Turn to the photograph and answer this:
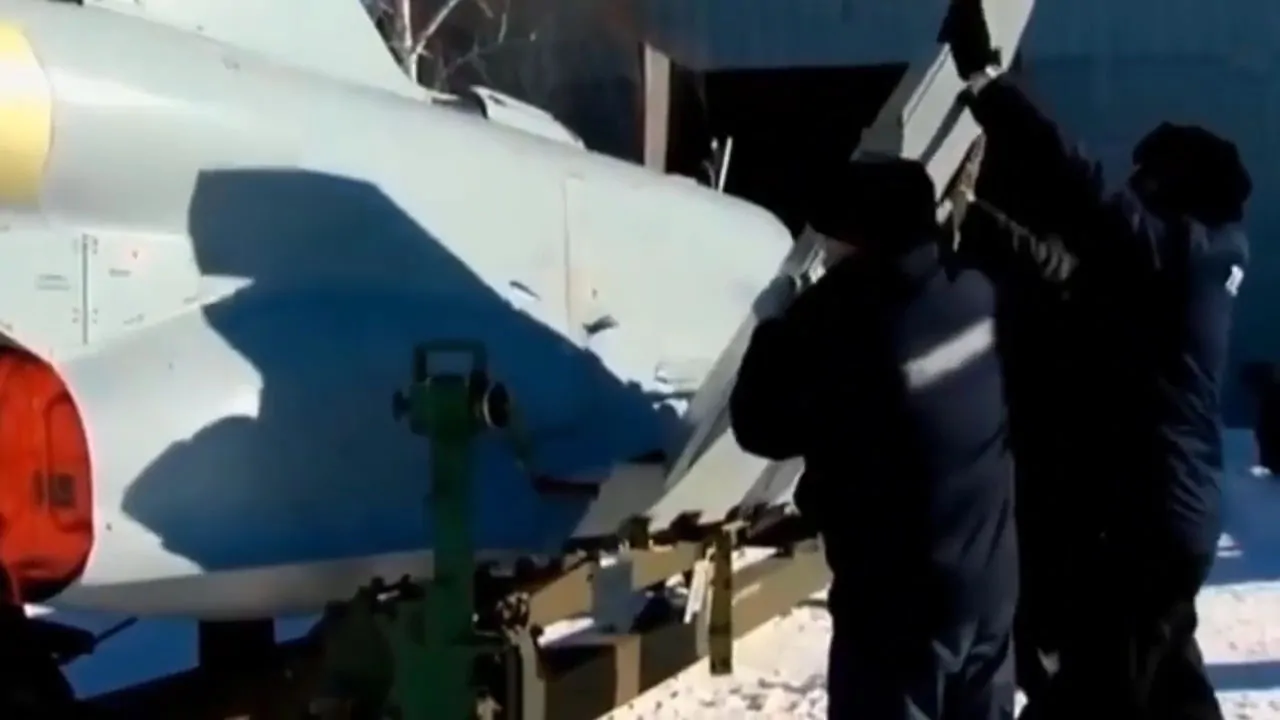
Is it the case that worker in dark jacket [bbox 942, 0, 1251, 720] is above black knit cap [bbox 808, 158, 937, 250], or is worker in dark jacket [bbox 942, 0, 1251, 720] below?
below

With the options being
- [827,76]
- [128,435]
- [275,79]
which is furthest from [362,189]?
[827,76]

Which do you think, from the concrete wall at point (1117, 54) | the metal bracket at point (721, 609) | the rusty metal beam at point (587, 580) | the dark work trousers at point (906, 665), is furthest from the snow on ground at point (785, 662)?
the concrete wall at point (1117, 54)

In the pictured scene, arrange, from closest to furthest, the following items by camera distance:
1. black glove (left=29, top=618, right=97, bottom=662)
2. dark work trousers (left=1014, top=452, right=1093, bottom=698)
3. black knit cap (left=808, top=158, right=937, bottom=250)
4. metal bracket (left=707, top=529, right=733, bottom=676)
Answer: black glove (left=29, top=618, right=97, bottom=662) → black knit cap (left=808, top=158, right=937, bottom=250) → dark work trousers (left=1014, top=452, right=1093, bottom=698) → metal bracket (left=707, top=529, right=733, bottom=676)

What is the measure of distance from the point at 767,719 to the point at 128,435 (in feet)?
9.51

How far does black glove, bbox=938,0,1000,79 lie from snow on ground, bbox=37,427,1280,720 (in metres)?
2.10

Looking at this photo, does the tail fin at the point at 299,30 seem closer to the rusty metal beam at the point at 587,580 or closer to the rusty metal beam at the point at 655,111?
the rusty metal beam at the point at 587,580

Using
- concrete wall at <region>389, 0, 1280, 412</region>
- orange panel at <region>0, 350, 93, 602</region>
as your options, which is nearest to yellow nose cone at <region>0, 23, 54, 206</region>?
orange panel at <region>0, 350, 93, 602</region>

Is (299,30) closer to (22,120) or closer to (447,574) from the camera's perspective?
(22,120)

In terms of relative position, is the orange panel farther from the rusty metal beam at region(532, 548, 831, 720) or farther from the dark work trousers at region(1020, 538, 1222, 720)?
the dark work trousers at region(1020, 538, 1222, 720)

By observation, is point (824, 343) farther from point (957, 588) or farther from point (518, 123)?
point (518, 123)

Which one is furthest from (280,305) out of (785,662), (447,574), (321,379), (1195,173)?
(785,662)

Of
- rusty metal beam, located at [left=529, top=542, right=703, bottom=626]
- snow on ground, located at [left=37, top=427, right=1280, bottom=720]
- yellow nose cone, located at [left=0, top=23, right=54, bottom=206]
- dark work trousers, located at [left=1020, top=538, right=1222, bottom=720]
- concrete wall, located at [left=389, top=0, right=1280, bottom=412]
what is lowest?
snow on ground, located at [left=37, top=427, right=1280, bottom=720]

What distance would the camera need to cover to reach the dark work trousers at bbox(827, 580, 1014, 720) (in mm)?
3416

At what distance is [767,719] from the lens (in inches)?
216
